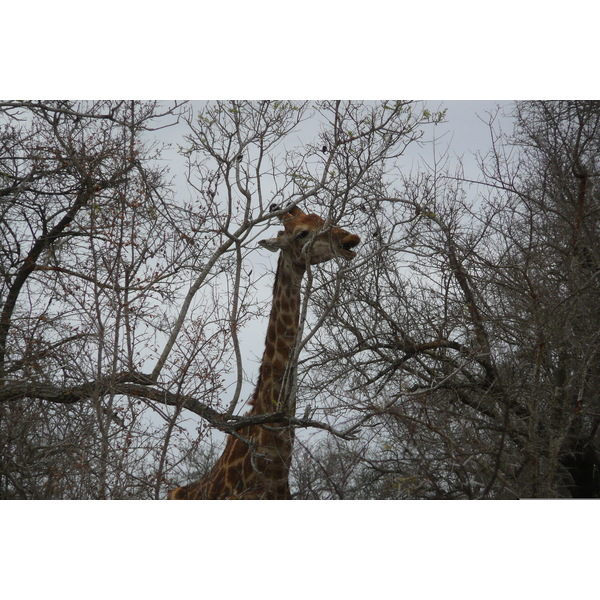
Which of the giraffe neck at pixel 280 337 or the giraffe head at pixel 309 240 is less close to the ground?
the giraffe head at pixel 309 240

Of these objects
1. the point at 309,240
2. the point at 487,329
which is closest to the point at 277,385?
the point at 309,240

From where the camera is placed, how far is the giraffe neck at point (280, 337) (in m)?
4.75

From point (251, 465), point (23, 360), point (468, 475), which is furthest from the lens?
point (23, 360)

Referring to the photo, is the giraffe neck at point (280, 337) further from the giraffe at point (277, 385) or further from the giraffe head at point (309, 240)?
the giraffe head at point (309, 240)

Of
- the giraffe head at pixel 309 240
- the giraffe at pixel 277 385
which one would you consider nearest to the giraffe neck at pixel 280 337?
the giraffe at pixel 277 385

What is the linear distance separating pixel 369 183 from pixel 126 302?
1906mm

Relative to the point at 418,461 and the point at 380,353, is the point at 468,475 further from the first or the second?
the point at 380,353

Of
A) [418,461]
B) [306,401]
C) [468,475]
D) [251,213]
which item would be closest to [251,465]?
[306,401]

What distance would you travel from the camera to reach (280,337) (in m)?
4.93

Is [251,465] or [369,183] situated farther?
[369,183]

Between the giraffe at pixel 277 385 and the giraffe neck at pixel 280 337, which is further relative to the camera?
the giraffe neck at pixel 280 337

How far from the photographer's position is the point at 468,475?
4.24 meters

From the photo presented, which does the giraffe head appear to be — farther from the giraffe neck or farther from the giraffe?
the giraffe neck

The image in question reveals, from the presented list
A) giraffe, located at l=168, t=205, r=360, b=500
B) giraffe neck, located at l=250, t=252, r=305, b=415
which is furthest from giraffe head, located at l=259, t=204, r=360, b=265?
giraffe neck, located at l=250, t=252, r=305, b=415
